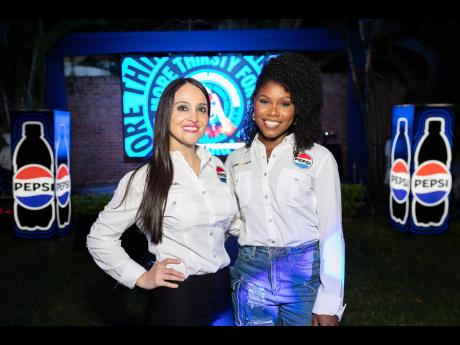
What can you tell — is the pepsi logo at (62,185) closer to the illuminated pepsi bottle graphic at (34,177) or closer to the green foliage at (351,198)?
the illuminated pepsi bottle graphic at (34,177)

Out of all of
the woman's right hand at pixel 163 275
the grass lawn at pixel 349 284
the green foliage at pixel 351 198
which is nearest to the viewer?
Answer: the woman's right hand at pixel 163 275

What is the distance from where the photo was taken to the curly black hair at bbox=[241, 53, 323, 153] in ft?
5.91

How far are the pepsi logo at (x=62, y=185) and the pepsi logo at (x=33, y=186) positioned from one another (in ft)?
0.28

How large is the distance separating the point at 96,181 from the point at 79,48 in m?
3.60

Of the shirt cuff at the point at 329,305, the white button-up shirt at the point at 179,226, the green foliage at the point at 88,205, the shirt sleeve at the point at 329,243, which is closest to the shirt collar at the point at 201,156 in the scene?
the white button-up shirt at the point at 179,226

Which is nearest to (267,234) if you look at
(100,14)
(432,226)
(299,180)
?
(299,180)

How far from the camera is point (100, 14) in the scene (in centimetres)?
457

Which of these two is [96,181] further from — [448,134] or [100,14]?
[448,134]

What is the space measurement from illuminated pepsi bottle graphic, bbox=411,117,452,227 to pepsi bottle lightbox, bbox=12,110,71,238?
4.56 meters

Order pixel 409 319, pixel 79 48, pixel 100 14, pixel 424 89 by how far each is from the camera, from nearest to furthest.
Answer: pixel 409 319 < pixel 100 14 < pixel 79 48 < pixel 424 89

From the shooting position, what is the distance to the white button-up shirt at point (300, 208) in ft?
5.62

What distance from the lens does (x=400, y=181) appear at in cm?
606

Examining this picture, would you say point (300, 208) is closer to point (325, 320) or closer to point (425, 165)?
point (325, 320)

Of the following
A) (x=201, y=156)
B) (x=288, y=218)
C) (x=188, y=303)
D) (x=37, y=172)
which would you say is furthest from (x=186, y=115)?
(x=37, y=172)
